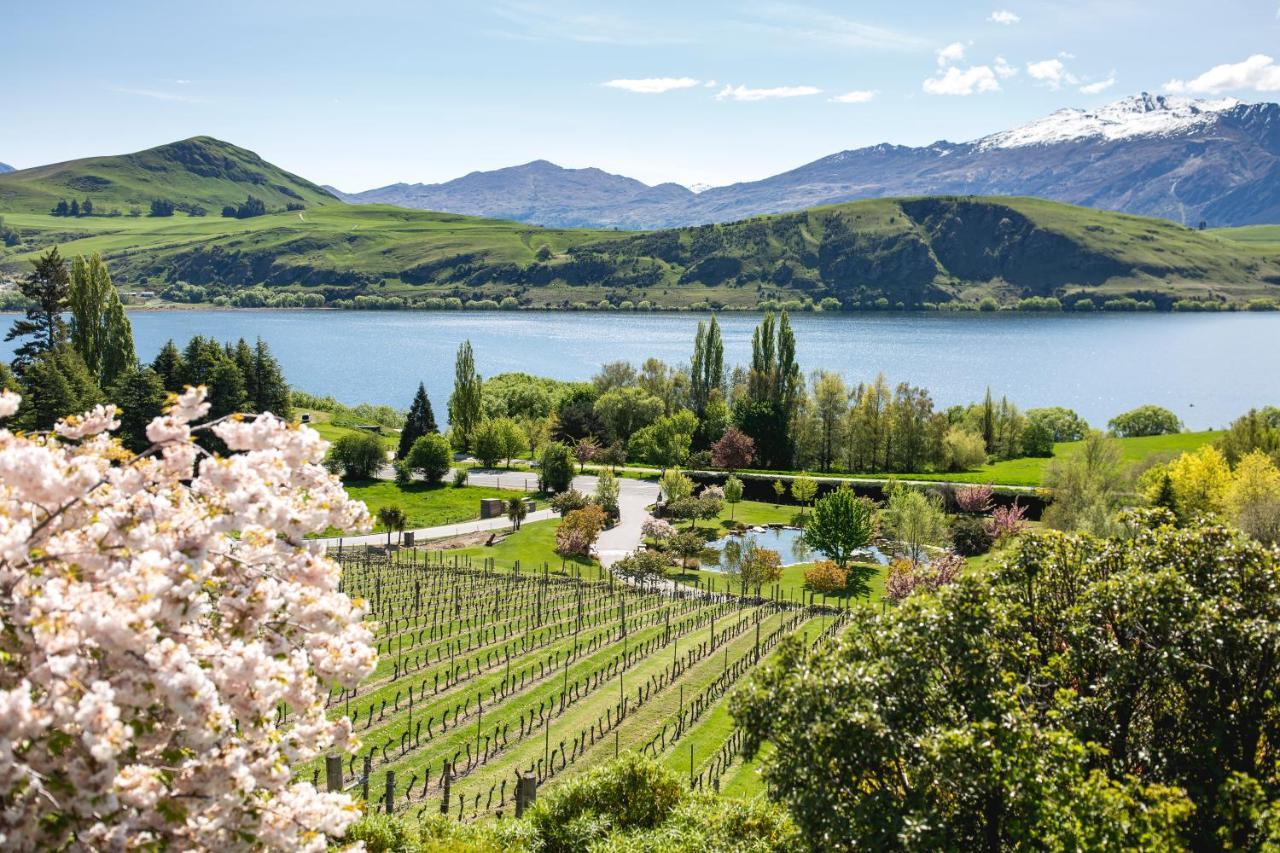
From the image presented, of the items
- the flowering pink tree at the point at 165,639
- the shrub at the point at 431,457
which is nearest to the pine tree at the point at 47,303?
the shrub at the point at 431,457

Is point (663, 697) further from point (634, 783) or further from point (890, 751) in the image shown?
point (890, 751)

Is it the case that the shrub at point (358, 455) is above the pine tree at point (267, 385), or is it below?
below

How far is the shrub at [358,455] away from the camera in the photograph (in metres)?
66.6

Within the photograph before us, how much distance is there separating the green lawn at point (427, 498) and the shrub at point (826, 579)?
24.8m

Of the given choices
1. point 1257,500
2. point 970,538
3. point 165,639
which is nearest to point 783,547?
point 970,538

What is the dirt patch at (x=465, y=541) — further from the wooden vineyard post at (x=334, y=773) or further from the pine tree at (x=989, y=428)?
the pine tree at (x=989, y=428)

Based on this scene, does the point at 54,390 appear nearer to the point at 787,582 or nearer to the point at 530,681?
the point at 530,681

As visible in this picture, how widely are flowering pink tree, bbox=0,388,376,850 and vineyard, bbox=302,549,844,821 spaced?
11.8 meters

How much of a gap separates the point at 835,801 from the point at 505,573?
35.9 m

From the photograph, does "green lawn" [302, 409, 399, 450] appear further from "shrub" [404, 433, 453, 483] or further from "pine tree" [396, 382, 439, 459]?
"shrub" [404, 433, 453, 483]

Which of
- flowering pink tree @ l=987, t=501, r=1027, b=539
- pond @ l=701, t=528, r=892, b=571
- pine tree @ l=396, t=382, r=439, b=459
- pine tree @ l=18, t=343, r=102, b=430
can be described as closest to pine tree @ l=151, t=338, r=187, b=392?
pine tree @ l=18, t=343, r=102, b=430

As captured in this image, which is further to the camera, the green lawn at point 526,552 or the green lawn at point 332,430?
the green lawn at point 332,430

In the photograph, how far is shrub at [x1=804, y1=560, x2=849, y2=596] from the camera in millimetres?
43875

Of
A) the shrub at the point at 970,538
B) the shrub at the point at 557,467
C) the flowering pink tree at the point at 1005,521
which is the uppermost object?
the shrub at the point at 557,467
